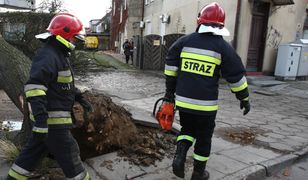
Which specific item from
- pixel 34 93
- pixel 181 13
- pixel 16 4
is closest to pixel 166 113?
pixel 34 93

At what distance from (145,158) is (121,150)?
36 cm

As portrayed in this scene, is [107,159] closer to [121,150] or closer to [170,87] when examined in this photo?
[121,150]

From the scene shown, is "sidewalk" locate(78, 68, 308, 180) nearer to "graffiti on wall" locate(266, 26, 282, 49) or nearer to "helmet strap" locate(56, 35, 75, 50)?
"helmet strap" locate(56, 35, 75, 50)

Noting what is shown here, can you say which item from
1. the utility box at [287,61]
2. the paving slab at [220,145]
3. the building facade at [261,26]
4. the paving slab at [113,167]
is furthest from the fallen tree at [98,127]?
the utility box at [287,61]

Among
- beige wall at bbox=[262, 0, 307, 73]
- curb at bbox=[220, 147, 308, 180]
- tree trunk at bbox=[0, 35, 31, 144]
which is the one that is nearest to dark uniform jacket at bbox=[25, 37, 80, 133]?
tree trunk at bbox=[0, 35, 31, 144]

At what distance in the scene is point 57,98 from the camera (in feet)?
9.25

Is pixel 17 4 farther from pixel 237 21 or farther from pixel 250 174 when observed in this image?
pixel 237 21

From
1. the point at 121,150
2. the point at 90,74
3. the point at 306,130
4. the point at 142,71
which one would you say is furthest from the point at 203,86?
the point at 142,71

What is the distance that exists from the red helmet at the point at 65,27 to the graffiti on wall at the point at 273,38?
1169 centimetres

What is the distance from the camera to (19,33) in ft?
32.0

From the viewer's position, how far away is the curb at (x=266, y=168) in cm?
390

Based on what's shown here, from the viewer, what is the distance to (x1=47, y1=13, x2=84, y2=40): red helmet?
9.27ft

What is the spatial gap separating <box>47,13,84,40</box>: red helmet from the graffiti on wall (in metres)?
11.7

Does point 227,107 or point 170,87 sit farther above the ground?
point 170,87
